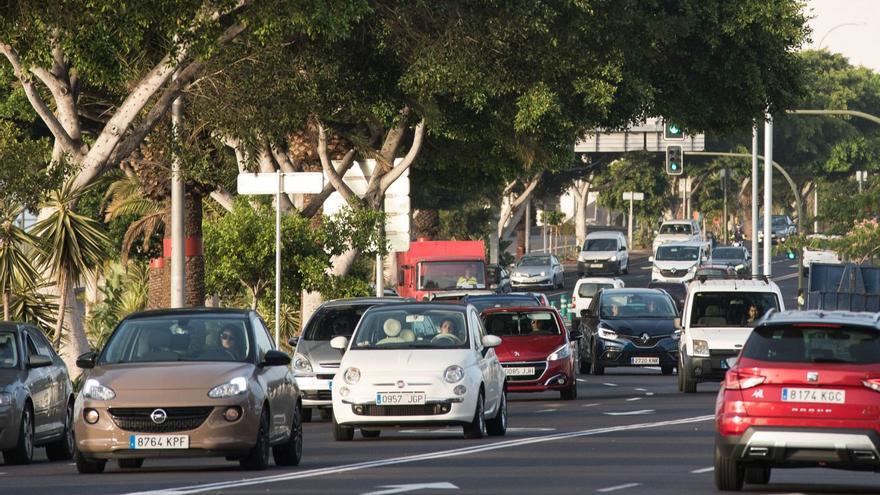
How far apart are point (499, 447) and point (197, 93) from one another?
11845 mm

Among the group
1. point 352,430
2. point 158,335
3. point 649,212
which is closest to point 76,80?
point 352,430

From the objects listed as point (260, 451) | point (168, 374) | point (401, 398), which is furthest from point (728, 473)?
point (401, 398)

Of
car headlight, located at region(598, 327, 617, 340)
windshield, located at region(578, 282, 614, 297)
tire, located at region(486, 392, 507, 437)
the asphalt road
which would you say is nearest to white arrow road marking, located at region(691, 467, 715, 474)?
the asphalt road

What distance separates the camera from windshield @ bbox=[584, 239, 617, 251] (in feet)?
303

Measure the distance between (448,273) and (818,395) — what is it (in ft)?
113

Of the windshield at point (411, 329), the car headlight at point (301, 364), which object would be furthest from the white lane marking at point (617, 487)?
the car headlight at point (301, 364)

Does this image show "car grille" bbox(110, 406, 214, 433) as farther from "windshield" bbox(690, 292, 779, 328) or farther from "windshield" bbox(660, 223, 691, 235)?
"windshield" bbox(660, 223, 691, 235)

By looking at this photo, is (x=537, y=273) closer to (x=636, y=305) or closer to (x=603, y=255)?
(x=603, y=255)

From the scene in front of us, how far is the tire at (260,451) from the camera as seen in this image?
17734 millimetres

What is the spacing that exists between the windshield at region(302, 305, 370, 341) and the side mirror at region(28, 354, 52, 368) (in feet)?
21.4

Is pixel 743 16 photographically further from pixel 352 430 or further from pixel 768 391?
pixel 768 391

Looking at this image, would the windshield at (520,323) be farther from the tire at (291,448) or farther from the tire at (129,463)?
the tire at (129,463)

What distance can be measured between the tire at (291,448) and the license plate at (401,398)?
2.28 m

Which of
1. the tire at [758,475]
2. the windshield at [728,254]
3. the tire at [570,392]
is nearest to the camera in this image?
the tire at [758,475]
